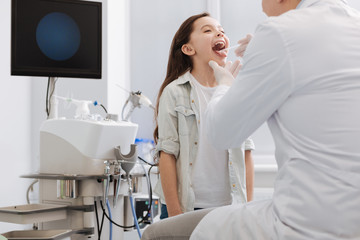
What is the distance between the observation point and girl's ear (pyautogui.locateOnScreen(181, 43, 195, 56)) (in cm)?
181

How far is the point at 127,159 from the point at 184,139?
364mm

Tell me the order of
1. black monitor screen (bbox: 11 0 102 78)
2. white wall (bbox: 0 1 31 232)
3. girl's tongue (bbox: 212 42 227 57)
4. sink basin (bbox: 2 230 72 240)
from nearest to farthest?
sink basin (bbox: 2 230 72 240)
girl's tongue (bbox: 212 42 227 57)
black monitor screen (bbox: 11 0 102 78)
white wall (bbox: 0 1 31 232)

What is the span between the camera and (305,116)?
2.82 feet

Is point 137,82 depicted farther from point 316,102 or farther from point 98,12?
point 316,102

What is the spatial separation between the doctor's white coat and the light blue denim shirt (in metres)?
0.66

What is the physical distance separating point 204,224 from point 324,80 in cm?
40

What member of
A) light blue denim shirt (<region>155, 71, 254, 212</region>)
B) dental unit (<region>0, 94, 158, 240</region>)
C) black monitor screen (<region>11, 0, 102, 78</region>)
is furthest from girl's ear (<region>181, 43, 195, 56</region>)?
black monitor screen (<region>11, 0, 102, 78</region>)

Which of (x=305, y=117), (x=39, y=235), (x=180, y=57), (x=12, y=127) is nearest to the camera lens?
(x=305, y=117)

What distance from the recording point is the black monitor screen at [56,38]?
199cm

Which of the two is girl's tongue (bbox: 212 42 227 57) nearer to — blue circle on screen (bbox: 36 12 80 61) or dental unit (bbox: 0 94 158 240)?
dental unit (bbox: 0 94 158 240)

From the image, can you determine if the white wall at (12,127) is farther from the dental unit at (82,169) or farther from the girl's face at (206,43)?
the girl's face at (206,43)

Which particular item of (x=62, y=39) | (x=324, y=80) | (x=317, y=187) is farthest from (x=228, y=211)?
(x=62, y=39)

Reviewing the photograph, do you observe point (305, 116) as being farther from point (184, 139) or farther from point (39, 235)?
point (39, 235)

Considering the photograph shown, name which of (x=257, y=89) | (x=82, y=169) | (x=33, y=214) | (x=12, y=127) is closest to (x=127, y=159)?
(x=82, y=169)
